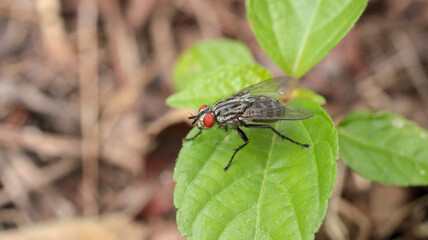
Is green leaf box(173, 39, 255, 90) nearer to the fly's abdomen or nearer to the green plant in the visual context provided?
the green plant

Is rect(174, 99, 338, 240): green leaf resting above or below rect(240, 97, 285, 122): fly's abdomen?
below

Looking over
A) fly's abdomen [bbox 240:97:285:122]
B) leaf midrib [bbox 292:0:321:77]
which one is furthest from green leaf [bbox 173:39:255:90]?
fly's abdomen [bbox 240:97:285:122]

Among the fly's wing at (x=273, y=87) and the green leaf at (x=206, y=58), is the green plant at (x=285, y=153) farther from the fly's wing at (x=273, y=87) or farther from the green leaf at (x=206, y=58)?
the green leaf at (x=206, y=58)

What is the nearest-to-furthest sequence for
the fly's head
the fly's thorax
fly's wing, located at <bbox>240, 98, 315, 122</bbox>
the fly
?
fly's wing, located at <bbox>240, 98, 315, 122</bbox>, the fly, the fly's head, the fly's thorax

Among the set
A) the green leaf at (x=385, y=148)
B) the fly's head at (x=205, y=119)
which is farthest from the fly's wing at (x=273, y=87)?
the green leaf at (x=385, y=148)

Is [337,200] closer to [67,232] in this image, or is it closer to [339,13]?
[339,13]

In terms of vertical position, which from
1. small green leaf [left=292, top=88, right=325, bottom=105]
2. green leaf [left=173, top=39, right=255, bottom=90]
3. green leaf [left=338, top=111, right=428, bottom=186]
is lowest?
green leaf [left=338, top=111, right=428, bottom=186]

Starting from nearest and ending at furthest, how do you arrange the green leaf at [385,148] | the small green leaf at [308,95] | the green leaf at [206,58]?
the small green leaf at [308,95]
the green leaf at [385,148]
the green leaf at [206,58]
